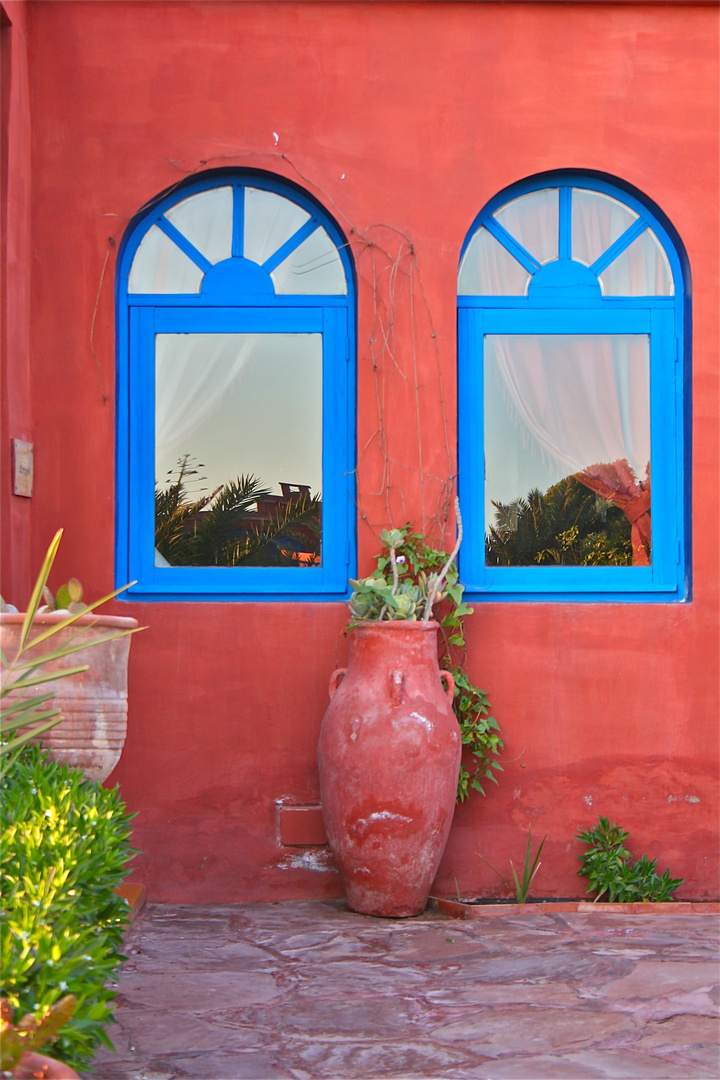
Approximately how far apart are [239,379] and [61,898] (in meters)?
2.69

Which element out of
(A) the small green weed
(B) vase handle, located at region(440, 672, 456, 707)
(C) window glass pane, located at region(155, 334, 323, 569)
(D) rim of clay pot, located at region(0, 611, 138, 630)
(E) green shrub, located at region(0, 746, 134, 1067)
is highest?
(C) window glass pane, located at region(155, 334, 323, 569)

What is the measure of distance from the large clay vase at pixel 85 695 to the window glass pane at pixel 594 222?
8.20 ft

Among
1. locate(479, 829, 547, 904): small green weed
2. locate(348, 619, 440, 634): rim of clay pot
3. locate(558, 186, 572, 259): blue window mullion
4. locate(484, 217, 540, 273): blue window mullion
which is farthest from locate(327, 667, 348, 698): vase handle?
locate(558, 186, 572, 259): blue window mullion

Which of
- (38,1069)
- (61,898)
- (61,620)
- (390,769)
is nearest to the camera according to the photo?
(38,1069)

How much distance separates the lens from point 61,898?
5.90 ft

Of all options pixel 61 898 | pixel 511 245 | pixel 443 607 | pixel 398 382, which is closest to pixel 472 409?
pixel 398 382

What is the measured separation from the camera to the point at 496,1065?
7.68 ft

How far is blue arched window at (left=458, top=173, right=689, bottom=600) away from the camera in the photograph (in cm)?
414

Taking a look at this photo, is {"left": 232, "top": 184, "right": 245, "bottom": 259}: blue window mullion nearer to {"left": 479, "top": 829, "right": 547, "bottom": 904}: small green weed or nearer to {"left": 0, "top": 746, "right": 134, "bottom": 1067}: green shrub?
{"left": 0, "top": 746, "right": 134, "bottom": 1067}: green shrub

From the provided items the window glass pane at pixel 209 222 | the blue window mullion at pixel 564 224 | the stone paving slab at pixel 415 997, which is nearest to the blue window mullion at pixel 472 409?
the blue window mullion at pixel 564 224

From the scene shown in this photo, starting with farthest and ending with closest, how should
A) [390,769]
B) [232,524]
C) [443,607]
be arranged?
[232,524] → [443,607] → [390,769]

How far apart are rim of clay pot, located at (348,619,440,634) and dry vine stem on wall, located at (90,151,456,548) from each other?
0.49m

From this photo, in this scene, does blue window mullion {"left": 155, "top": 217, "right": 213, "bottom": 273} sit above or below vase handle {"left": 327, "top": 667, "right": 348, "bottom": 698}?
above

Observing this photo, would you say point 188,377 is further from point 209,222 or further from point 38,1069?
point 38,1069
